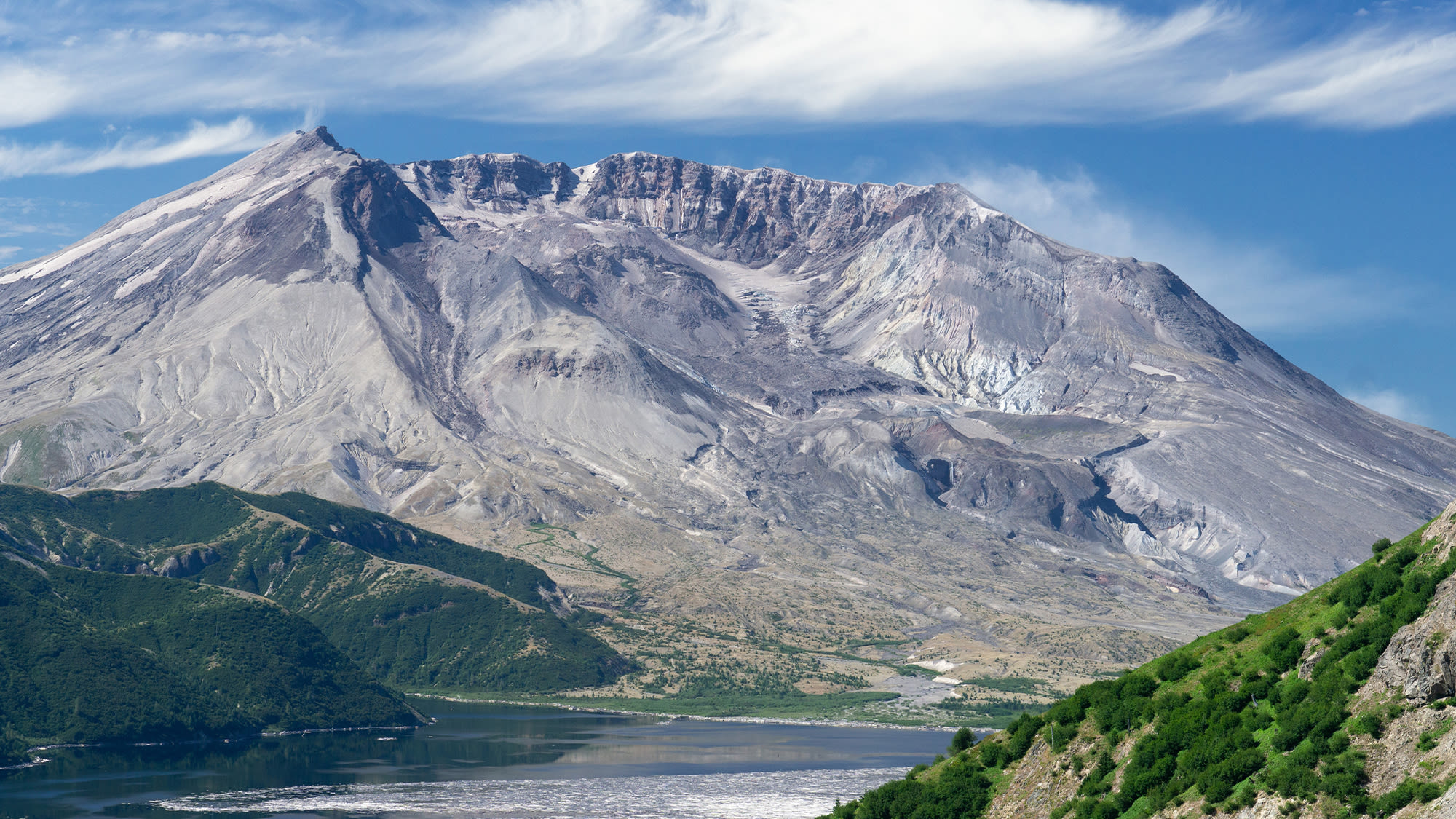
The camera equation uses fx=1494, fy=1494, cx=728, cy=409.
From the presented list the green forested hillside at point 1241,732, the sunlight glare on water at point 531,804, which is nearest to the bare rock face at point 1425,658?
the green forested hillside at point 1241,732

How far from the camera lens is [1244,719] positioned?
53125mm

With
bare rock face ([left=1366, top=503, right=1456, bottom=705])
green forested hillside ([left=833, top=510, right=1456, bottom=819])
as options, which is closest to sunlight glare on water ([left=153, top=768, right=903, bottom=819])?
Answer: green forested hillside ([left=833, top=510, right=1456, bottom=819])

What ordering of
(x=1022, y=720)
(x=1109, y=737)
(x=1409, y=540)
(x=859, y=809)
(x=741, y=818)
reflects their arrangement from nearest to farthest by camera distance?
(x=1409, y=540), (x=1109, y=737), (x=1022, y=720), (x=859, y=809), (x=741, y=818)

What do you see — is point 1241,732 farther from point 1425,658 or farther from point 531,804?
point 531,804

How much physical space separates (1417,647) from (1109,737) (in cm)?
1606

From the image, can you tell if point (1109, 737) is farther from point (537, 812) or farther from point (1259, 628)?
point (537, 812)

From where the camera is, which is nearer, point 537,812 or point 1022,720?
point 1022,720

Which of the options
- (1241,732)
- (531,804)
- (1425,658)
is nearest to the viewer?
(1425,658)

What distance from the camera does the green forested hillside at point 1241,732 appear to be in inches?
1843

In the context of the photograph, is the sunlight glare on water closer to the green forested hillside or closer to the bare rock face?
the green forested hillside

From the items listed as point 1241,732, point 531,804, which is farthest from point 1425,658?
point 531,804

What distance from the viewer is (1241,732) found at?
52.3 metres

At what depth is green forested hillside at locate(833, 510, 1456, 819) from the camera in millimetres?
46812

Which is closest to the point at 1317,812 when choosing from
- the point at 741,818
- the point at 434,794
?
the point at 741,818
